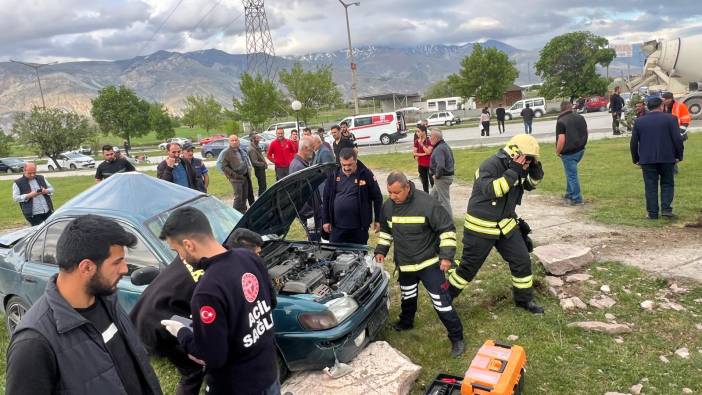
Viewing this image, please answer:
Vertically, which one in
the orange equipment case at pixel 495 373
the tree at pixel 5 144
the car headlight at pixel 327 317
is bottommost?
the orange equipment case at pixel 495 373

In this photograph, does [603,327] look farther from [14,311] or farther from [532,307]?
[14,311]

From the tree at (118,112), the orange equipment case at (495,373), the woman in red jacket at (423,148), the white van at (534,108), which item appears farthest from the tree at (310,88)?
the orange equipment case at (495,373)

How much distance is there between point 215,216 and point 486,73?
44.2m

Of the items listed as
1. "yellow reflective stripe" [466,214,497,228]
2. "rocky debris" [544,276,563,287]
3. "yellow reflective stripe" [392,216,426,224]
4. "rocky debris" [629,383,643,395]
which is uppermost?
"yellow reflective stripe" [392,216,426,224]

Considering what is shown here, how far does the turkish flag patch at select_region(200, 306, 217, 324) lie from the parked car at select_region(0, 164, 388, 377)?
0.98 m

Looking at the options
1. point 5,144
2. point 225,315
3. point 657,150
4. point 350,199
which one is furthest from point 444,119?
point 225,315

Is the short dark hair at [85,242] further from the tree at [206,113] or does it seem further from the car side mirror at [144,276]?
the tree at [206,113]

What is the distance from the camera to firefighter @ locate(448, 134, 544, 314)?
14.6 feet

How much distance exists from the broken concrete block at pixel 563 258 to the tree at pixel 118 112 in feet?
155

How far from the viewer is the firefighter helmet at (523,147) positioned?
14.5 feet

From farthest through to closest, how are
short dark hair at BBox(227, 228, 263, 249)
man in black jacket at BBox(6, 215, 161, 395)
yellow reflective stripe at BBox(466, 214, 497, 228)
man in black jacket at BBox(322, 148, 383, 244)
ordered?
man in black jacket at BBox(322, 148, 383, 244), yellow reflective stripe at BBox(466, 214, 497, 228), short dark hair at BBox(227, 228, 263, 249), man in black jacket at BBox(6, 215, 161, 395)

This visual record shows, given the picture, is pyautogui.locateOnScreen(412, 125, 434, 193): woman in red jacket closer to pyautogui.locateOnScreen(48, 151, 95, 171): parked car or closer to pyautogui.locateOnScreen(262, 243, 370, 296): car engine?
pyautogui.locateOnScreen(262, 243, 370, 296): car engine

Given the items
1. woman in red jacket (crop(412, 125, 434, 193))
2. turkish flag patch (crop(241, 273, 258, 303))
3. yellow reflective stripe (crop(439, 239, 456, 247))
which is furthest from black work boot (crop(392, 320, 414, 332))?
woman in red jacket (crop(412, 125, 434, 193))

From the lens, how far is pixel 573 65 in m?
47.0
